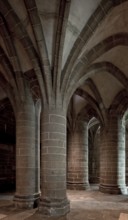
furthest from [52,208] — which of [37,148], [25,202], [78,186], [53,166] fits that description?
[78,186]

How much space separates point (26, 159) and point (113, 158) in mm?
4754

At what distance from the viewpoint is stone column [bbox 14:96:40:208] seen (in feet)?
24.9

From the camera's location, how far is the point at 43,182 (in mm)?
6598

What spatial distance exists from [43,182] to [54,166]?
0.51 metres

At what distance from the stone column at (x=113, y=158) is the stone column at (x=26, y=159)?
4.23 meters

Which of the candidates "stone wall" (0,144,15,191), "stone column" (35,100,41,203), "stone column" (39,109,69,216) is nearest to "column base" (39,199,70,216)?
"stone column" (39,109,69,216)

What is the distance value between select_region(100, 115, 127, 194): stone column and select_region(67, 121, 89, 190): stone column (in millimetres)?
1674

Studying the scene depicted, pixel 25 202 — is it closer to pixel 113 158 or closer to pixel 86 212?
pixel 86 212

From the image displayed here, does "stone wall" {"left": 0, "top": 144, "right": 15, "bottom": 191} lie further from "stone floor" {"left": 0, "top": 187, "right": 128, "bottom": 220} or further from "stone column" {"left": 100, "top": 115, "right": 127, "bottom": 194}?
"stone column" {"left": 100, "top": 115, "right": 127, "bottom": 194}

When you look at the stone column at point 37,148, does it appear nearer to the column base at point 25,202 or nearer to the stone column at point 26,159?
the stone column at point 26,159

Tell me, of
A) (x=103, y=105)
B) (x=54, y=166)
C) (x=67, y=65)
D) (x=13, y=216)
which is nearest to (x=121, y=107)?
(x=103, y=105)

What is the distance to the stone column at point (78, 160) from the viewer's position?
509 inches

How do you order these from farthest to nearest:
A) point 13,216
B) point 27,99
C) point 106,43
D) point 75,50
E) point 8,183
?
1. point 8,183
2. point 27,99
3. point 106,43
4. point 75,50
5. point 13,216

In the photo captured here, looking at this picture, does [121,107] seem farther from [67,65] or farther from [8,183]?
[8,183]
